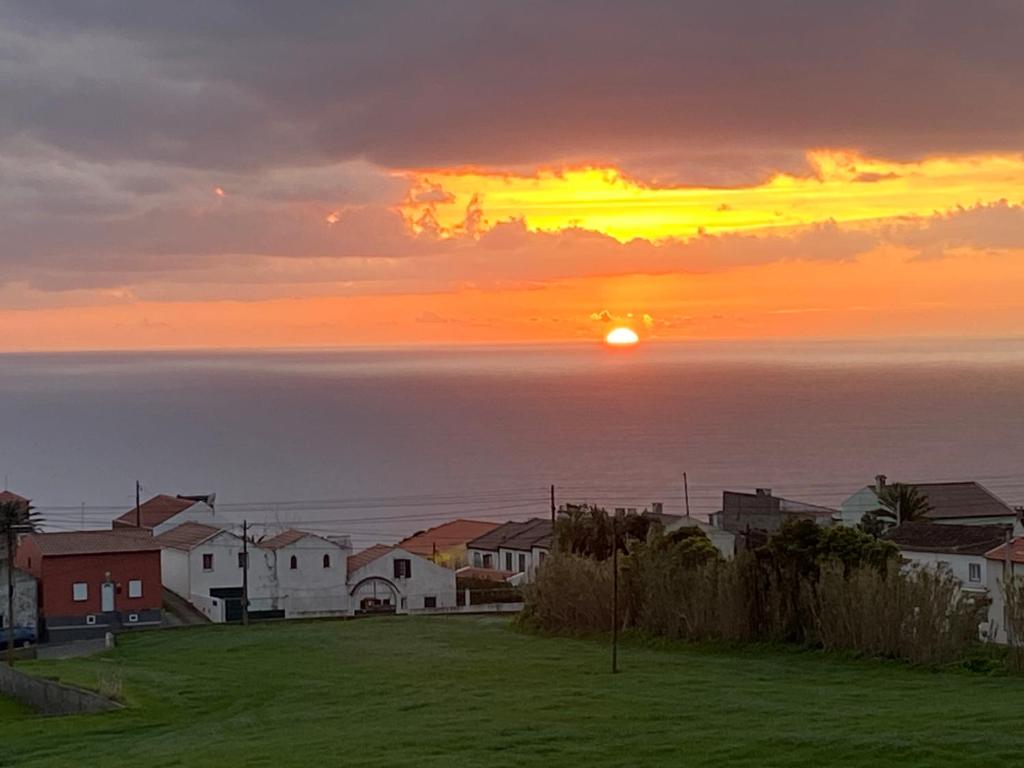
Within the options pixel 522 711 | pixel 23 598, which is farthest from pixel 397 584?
pixel 522 711

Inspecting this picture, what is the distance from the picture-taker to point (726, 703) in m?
24.7

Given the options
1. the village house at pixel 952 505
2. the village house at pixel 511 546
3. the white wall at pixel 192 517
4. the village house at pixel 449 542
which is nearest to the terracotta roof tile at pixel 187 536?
the white wall at pixel 192 517

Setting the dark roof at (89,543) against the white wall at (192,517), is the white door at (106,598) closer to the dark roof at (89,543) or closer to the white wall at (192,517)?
the dark roof at (89,543)

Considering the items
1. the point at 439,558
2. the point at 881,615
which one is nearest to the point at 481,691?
the point at 881,615

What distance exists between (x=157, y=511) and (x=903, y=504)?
125 feet

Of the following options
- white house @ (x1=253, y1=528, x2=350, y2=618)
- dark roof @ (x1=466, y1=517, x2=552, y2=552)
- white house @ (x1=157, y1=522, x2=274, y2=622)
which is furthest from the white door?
dark roof @ (x1=466, y1=517, x2=552, y2=552)

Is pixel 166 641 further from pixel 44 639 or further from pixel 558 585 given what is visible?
pixel 558 585

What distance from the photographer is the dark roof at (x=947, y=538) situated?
163 ft

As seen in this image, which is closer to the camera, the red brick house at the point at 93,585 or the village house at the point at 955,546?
the village house at the point at 955,546

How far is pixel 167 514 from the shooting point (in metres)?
76.4

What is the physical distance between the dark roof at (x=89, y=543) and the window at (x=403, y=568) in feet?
36.1

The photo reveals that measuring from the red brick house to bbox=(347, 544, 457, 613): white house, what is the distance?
1013 cm

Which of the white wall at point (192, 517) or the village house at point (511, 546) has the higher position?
the white wall at point (192, 517)

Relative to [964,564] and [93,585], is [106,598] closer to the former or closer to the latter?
[93,585]
